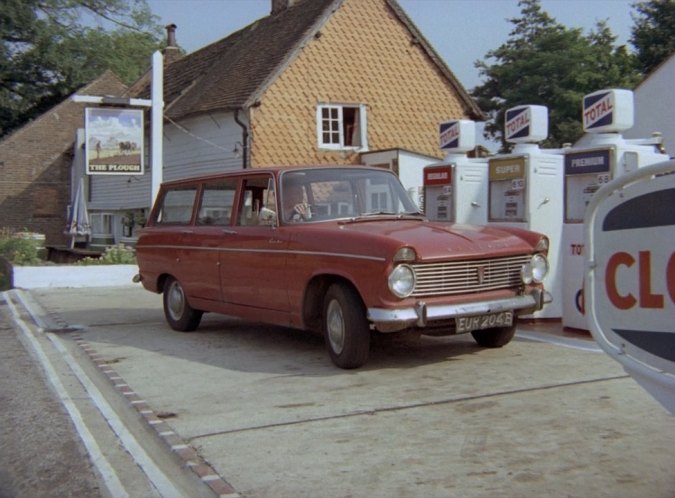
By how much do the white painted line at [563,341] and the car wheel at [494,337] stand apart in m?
0.63

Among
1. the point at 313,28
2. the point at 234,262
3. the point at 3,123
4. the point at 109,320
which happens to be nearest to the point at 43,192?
the point at 3,123

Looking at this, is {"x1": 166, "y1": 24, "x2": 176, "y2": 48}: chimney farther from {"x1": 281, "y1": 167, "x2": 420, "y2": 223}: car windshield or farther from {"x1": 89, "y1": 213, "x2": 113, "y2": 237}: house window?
{"x1": 281, "y1": 167, "x2": 420, "y2": 223}: car windshield

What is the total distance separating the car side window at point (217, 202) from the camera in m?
8.14

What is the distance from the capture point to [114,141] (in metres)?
18.5

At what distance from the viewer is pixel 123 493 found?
4051mm

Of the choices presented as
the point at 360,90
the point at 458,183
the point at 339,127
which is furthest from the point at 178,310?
the point at 360,90

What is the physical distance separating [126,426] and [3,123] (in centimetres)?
3788

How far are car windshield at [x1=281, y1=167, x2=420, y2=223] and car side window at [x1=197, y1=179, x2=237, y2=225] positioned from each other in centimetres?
94

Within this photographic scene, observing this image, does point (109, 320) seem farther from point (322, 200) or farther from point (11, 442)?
point (11, 442)

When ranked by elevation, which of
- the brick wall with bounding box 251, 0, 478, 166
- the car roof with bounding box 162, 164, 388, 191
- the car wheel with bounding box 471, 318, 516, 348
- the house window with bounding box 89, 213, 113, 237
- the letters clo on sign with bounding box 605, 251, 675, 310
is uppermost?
the brick wall with bounding box 251, 0, 478, 166

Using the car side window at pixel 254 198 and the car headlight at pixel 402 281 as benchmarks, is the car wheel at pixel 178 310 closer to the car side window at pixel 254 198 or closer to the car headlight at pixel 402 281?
the car side window at pixel 254 198

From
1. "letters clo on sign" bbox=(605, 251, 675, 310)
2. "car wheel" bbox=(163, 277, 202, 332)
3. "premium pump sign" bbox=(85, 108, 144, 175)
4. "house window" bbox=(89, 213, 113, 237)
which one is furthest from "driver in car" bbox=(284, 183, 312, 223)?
"house window" bbox=(89, 213, 113, 237)

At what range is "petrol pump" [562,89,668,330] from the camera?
7.77 metres

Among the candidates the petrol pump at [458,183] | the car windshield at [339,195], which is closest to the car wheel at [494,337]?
the car windshield at [339,195]
